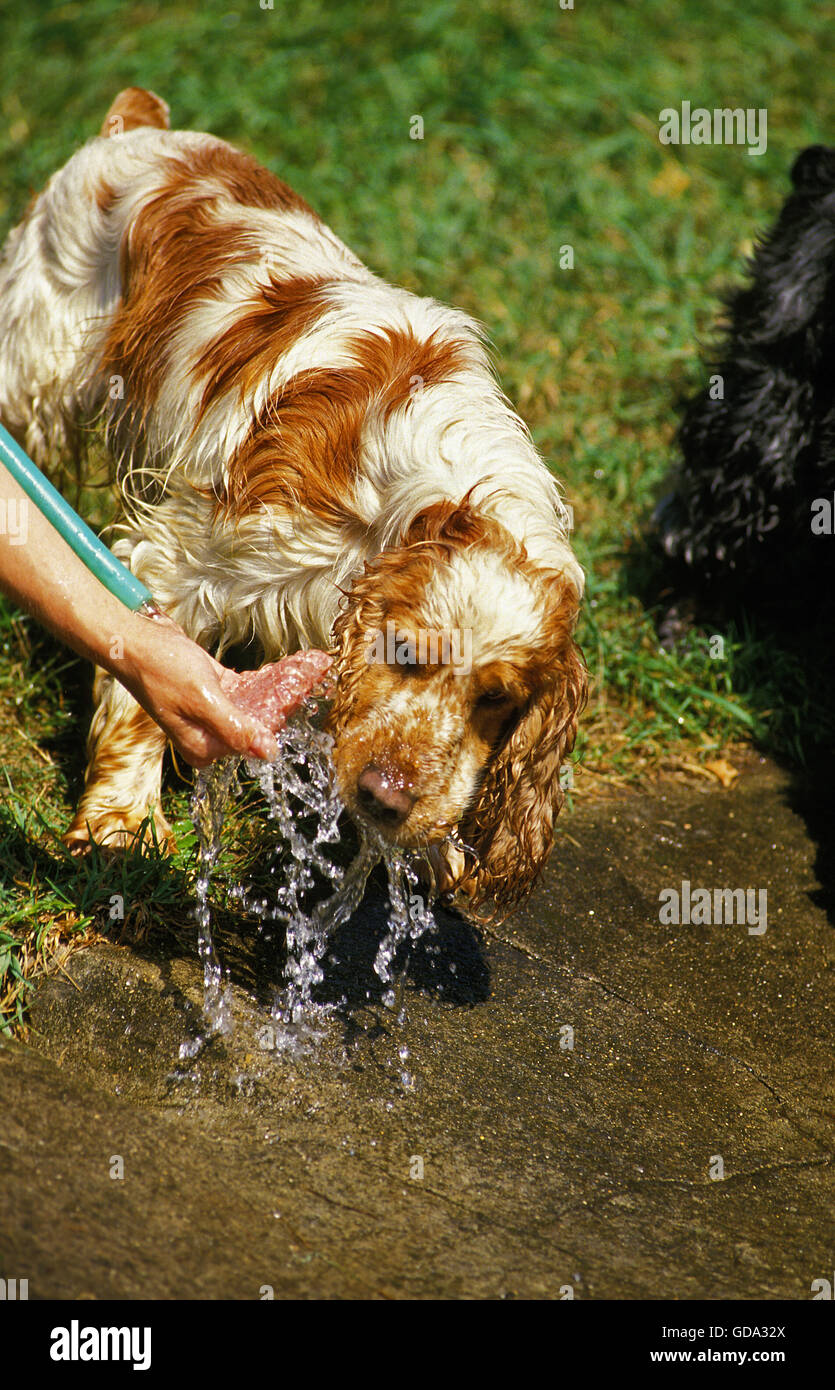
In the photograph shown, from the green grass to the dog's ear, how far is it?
1087 mm

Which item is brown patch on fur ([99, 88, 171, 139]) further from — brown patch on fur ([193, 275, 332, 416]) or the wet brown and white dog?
brown patch on fur ([193, 275, 332, 416])

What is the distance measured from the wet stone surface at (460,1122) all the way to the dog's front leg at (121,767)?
550 millimetres

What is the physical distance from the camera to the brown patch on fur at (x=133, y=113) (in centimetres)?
441

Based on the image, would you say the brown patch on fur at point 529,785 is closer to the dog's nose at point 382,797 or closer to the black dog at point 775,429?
the dog's nose at point 382,797

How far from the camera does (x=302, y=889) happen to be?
3.40m

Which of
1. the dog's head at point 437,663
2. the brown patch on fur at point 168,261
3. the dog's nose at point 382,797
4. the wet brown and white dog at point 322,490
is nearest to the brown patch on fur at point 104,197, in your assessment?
the wet brown and white dog at point 322,490

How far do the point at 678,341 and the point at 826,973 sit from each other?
3474mm

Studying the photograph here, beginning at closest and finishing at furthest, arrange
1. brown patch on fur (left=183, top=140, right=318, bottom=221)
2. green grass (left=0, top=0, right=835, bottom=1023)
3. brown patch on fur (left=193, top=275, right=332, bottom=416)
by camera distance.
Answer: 1. brown patch on fur (left=193, top=275, right=332, bottom=416)
2. brown patch on fur (left=183, top=140, right=318, bottom=221)
3. green grass (left=0, top=0, right=835, bottom=1023)

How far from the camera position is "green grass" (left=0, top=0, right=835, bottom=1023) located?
191 inches

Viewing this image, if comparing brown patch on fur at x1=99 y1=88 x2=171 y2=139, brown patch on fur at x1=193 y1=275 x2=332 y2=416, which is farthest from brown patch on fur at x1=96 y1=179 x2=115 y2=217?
brown patch on fur at x1=193 y1=275 x2=332 y2=416

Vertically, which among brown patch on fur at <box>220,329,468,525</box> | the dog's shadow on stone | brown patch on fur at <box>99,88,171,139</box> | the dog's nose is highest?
brown patch on fur at <box>99,88,171,139</box>

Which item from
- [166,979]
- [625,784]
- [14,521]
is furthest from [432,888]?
[14,521]

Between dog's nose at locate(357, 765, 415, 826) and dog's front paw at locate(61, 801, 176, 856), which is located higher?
dog's nose at locate(357, 765, 415, 826)
